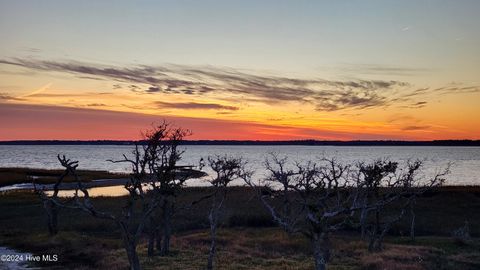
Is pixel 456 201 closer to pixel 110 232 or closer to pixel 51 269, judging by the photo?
pixel 110 232

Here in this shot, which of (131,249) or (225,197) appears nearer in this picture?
(131,249)

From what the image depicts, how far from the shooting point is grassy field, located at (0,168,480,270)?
32469 mm

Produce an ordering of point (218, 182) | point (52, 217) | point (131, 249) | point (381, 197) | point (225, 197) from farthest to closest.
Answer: point (381, 197)
point (52, 217)
point (225, 197)
point (218, 182)
point (131, 249)

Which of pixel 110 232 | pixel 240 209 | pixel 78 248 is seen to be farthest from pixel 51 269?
pixel 240 209

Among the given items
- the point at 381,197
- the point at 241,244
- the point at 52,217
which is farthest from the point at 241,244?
the point at 52,217

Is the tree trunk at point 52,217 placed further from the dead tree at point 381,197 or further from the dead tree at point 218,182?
the dead tree at point 381,197

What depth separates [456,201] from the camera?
7150 cm

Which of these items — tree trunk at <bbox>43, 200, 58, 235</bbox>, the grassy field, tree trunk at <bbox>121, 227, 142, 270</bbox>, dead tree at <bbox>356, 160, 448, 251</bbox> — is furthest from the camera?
tree trunk at <bbox>43, 200, 58, 235</bbox>

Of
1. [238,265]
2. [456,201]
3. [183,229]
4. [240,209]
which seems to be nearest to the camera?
[238,265]

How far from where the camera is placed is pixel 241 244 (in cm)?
4091

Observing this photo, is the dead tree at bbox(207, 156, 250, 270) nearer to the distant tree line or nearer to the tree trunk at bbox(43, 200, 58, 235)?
the distant tree line

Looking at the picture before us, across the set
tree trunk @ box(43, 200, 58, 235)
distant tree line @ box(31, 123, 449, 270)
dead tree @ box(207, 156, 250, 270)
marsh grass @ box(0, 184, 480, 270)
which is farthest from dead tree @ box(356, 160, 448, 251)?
tree trunk @ box(43, 200, 58, 235)

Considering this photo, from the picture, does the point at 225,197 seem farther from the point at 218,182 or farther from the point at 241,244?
the point at 241,244

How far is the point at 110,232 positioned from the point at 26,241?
433 inches
